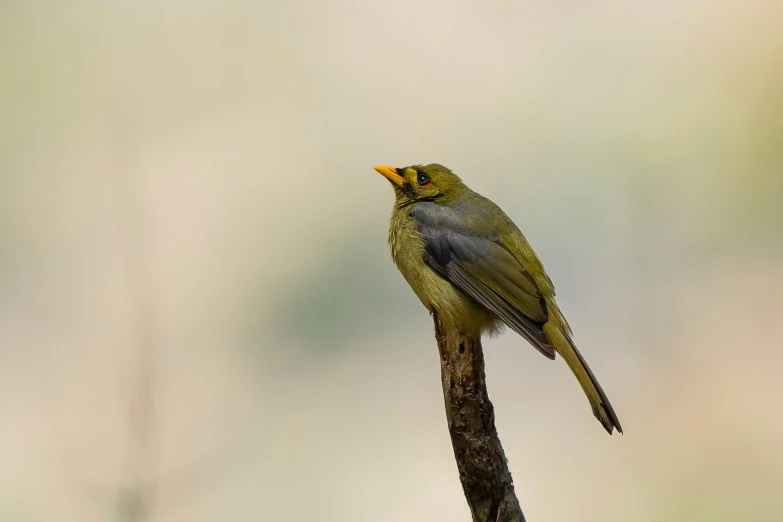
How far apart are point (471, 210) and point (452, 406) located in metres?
1.30

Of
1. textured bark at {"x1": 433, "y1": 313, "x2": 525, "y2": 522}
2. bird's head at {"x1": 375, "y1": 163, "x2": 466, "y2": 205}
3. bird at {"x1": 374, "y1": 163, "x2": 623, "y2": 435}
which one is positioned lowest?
textured bark at {"x1": 433, "y1": 313, "x2": 525, "y2": 522}

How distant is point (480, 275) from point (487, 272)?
0.04 meters

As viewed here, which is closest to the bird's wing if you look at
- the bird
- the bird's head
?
the bird

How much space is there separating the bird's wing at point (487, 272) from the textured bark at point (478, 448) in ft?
1.07

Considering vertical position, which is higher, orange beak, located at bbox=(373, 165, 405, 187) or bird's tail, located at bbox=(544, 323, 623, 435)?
orange beak, located at bbox=(373, 165, 405, 187)

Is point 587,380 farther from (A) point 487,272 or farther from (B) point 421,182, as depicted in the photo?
(B) point 421,182

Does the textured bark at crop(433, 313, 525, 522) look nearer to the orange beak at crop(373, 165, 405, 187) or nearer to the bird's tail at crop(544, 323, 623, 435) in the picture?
the bird's tail at crop(544, 323, 623, 435)

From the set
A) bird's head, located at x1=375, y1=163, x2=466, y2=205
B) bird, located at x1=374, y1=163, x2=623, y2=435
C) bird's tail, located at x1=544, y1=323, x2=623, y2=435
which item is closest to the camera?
bird's tail, located at x1=544, y1=323, x2=623, y2=435

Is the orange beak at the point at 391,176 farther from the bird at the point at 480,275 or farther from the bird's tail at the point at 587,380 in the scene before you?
the bird's tail at the point at 587,380

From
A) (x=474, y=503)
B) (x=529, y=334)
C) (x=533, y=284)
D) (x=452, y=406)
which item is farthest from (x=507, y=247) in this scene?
(x=474, y=503)

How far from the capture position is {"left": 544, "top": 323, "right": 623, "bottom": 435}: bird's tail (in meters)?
3.68

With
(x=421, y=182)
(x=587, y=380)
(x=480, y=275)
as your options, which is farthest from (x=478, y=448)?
(x=421, y=182)

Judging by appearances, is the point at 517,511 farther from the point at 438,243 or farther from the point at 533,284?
the point at 438,243

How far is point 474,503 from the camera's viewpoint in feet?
12.5
